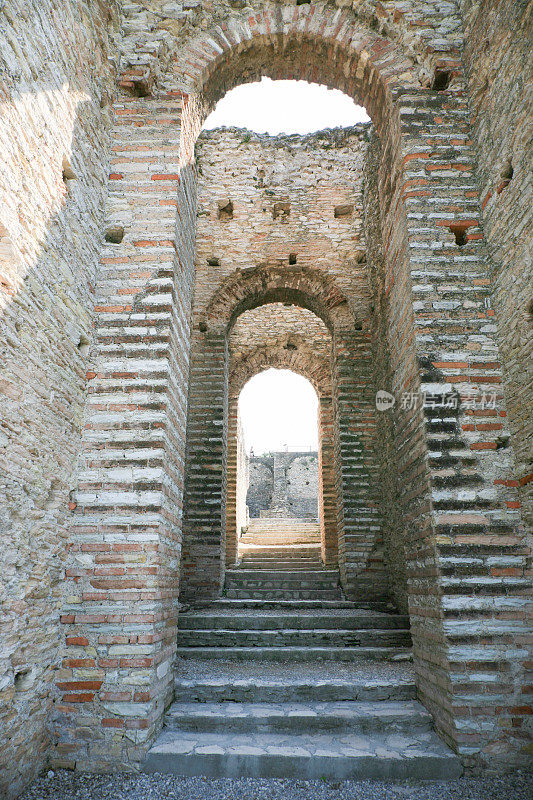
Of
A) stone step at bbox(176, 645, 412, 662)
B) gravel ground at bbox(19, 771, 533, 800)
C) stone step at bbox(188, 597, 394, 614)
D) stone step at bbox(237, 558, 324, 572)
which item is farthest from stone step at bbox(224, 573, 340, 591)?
gravel ground at bbox(19, 771, 533, 800)

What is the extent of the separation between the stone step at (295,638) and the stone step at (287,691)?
103cm

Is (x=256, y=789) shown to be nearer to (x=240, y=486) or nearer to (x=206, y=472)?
(x=206, y=472)

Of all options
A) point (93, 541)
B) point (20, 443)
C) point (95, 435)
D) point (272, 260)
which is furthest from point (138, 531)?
point (272, 260)

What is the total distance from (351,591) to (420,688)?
9.04ft

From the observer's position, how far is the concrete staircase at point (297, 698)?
9.20 ft

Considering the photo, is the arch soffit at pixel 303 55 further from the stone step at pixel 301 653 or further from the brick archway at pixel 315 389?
the brick archway at pixel 315 389

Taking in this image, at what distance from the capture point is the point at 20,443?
2502 millimetres

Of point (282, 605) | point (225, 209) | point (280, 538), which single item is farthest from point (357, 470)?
point (280, 538)

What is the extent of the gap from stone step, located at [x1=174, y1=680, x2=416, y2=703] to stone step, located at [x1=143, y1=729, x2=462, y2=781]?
53 centimetres

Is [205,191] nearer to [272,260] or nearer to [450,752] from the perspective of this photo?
[272,260]

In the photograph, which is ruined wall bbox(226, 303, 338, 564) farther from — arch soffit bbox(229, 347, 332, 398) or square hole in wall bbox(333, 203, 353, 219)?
square hole in wall bbox(333, 203, 353, 219)

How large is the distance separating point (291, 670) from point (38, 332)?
10.9 ft

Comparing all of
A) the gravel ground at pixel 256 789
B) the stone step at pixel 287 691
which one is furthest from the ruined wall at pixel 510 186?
the stone step at pixel 287 691

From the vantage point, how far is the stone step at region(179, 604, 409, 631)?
4938 millimetres
